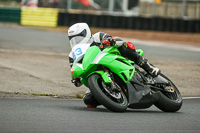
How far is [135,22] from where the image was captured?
2931 centimetres

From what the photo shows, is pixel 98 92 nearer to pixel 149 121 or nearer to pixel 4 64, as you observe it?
pixel 149 121

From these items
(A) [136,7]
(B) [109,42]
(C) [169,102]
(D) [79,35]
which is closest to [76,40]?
(D) [79,35]

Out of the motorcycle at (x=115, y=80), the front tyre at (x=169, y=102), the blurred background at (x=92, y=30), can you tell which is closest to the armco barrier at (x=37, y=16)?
the blurred background at (x=92, y=30)

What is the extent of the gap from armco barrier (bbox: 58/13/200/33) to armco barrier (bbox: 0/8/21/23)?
4164 mm

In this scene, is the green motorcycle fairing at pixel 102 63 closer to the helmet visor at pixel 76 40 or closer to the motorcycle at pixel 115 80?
the motorcycle at pixel 115 80

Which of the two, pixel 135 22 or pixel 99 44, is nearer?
pixel 99 44

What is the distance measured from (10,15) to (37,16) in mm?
2017

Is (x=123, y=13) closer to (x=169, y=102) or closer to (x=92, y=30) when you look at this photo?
(x=92, y=30)

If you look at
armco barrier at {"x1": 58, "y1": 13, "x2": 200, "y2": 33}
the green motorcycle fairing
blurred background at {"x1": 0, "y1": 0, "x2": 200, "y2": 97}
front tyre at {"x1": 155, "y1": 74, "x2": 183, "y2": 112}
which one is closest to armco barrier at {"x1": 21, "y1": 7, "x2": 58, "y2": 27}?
blurred background at {"x1": 0, "y1": 0, "x2": 200, "y2": 97}

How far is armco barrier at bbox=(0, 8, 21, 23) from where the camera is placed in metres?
34.9

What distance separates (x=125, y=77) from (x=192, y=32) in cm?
2160

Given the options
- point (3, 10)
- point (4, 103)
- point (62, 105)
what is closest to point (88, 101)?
point (62, 105)

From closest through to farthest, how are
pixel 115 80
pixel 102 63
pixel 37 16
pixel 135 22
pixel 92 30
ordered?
1. pixel 102 63
2. pixel 115 80
3. pixel 92 30
4. pixel 135 22
5. pixel 37 16

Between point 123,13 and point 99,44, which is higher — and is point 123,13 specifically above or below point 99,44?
below
